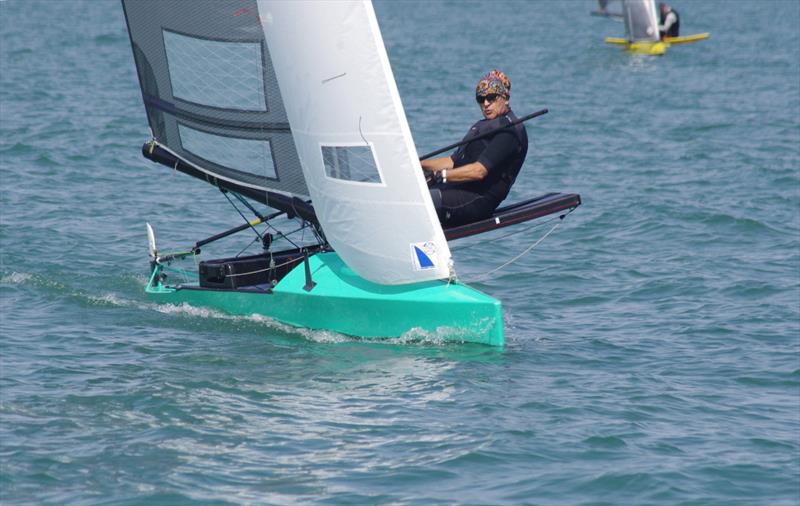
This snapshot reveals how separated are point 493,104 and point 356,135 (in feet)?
3.67

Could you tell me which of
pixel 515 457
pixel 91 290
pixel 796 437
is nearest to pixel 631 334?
pixel 796 437

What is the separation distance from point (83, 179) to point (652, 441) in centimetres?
985

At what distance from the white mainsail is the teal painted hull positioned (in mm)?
159

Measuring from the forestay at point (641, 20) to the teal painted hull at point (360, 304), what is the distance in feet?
80.5

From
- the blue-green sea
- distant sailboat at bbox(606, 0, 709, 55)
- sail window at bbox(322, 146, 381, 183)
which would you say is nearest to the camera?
the blue-green sea

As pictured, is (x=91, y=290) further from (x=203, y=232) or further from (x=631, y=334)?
(x=631, y=334)

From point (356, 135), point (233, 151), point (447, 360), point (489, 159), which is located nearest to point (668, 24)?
point (233, 151)

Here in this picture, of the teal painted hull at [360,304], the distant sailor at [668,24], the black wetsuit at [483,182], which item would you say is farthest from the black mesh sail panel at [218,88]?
the distant sailor at [668,24]

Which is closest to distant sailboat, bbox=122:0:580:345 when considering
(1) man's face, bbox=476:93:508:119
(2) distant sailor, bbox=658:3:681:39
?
(1) man's face, bbox=476:93:508:119

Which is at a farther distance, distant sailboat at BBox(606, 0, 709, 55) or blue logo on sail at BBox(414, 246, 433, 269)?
distant sailboat at BBox(606, 0, 709, 55)

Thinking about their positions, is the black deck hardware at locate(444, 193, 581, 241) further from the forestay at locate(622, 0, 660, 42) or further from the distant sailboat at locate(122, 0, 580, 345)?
the forestay at locate(622, 0, 660, 42)

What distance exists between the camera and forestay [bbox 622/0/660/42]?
32656 mm

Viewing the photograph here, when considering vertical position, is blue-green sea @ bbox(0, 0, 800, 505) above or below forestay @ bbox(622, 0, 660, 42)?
below

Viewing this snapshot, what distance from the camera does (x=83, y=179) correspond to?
15.3 metres
